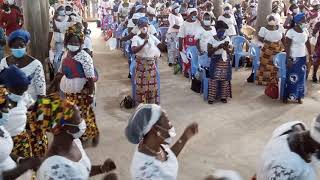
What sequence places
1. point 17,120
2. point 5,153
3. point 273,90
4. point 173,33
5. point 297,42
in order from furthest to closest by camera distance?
point 173,33 → point 273,90 → point 297,42 → point 17,120 → point 5,153

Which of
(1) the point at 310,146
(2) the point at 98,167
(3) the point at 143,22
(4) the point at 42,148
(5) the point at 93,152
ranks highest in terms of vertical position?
(3) the point at 143,22

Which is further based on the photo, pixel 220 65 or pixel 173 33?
pixel 173 33

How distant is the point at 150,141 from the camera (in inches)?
110

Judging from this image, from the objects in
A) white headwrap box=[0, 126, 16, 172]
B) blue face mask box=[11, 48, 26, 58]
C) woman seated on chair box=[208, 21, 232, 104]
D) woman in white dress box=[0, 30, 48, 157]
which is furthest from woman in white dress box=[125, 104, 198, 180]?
woman seated on chair box=[208, 21, 232, 104]

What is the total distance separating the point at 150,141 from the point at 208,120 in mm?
4176

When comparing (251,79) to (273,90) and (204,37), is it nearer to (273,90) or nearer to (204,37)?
(273,90)

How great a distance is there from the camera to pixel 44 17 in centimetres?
1167

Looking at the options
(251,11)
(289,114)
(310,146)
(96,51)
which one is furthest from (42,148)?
(251,11)

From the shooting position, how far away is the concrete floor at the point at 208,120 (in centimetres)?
543

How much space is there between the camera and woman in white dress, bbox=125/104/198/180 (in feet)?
8.92

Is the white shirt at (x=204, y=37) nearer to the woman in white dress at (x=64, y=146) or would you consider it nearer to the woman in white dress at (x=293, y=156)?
the woman in white dress at (x=64, y=146)

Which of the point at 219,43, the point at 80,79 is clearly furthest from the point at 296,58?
the point at 80,79

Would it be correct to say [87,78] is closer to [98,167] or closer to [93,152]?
[93,152]

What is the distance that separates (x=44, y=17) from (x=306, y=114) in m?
7.31
